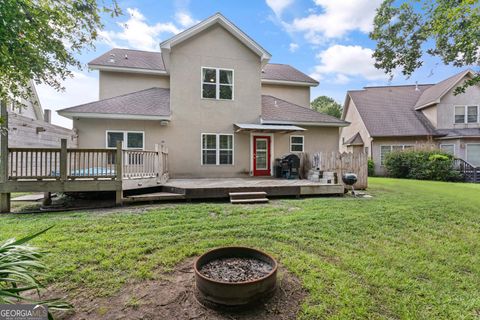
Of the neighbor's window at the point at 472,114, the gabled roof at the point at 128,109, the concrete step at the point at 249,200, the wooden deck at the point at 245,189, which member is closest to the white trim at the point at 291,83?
the gabled roof at the point at 128,109

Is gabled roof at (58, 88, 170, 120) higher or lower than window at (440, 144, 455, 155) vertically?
higher

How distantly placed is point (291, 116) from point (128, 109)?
26.8 ft

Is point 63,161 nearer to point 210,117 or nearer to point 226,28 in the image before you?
point 210,117

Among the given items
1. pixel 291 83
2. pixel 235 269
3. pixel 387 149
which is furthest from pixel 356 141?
pixel 235 269

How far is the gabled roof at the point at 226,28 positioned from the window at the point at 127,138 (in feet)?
13.8

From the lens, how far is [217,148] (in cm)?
1146

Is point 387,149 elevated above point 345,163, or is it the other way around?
point 387,149

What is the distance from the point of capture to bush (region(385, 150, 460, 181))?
14.9 meters

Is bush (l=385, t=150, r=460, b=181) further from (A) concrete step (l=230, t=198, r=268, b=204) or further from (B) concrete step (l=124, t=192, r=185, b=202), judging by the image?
(B) concrete step (l=124, t=192, r=185, b=202)

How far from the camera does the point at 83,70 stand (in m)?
5.41

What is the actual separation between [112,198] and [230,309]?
7.12 m

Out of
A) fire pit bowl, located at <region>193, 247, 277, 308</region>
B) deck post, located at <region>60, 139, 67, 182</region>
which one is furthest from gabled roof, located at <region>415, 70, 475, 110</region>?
deck post, located at <region>60, 139, 67, 182</region>

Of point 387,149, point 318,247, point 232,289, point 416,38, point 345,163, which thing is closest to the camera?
point 232,289

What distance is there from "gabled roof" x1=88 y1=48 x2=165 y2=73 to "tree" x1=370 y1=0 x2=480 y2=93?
11.6m
